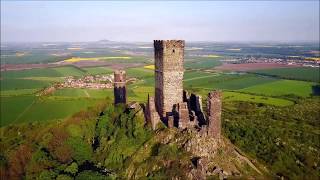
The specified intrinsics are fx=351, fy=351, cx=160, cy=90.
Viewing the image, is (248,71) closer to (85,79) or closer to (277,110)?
(277,110)

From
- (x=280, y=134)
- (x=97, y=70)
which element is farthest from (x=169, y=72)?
(x=97, y=70)

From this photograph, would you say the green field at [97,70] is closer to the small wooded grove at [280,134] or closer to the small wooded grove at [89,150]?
the small wooded grove at [280,134]

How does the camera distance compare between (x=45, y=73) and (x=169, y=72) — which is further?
(x=45, y=73)

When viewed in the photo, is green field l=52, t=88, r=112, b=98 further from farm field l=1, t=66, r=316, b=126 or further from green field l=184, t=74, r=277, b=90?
green field l=184, t=74, r=277, b=90

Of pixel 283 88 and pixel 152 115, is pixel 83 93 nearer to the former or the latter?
pixel 152 115

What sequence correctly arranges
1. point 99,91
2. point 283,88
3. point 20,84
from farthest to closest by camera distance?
point 20,84, point 283,88, point 99,91

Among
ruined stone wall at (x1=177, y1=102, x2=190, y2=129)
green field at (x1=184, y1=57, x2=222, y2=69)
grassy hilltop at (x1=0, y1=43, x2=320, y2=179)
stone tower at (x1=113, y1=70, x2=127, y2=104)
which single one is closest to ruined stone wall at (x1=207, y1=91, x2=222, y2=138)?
grassy hilltop at (x1=0, y1=43, x2=320, y2=179)

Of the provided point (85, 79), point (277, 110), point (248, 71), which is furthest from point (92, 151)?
point (248, 71)
